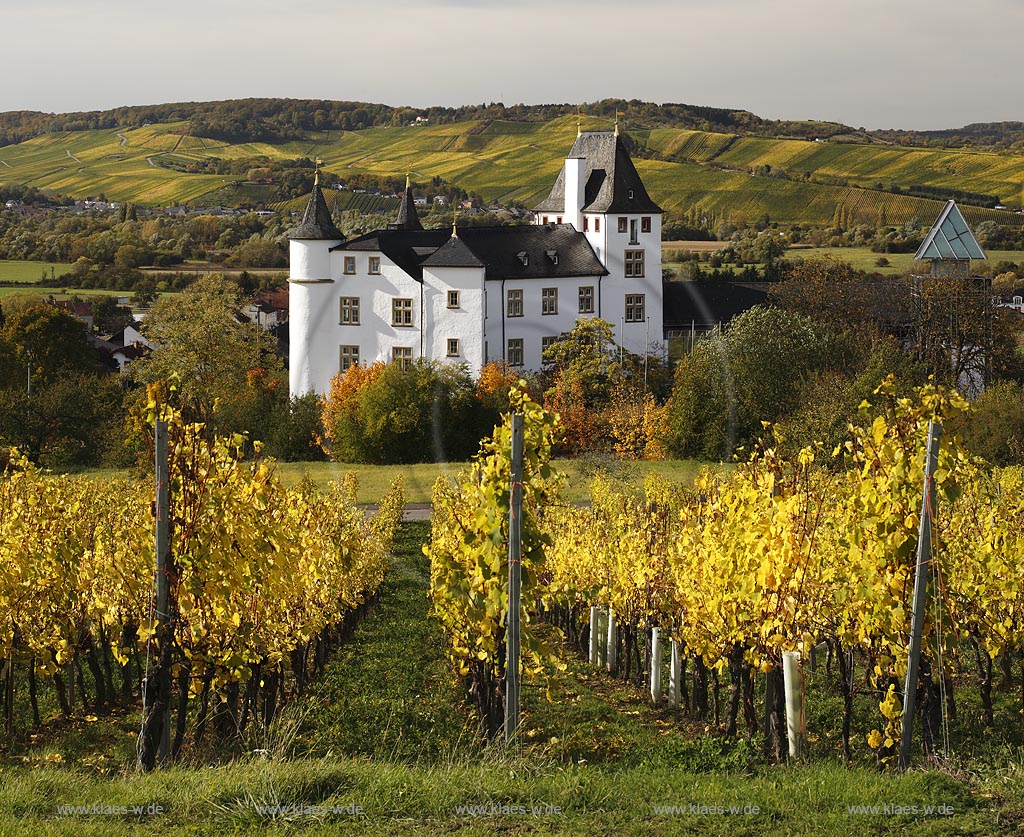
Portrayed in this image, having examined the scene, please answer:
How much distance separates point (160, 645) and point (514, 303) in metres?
51.5

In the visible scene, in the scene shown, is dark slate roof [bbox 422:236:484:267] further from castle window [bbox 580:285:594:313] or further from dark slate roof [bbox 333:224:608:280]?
castle window [bbox 580:285:594:313]

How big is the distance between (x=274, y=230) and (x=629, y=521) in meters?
120

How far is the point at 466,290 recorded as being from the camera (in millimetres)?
61062

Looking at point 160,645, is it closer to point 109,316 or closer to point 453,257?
point 453,257

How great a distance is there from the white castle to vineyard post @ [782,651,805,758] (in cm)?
4708

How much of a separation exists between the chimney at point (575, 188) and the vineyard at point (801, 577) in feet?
166

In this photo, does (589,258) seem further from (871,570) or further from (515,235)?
(871,570)

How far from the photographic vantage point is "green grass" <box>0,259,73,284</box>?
390 feet

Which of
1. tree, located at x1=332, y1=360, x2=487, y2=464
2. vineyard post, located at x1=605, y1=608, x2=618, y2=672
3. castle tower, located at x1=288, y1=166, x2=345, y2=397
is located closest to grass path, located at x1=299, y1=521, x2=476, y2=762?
vineyard post, located at x1=605, y1=608, x2=618, y2=672

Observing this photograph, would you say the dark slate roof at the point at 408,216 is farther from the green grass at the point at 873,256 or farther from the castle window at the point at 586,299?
the green grass at the point at 873,256

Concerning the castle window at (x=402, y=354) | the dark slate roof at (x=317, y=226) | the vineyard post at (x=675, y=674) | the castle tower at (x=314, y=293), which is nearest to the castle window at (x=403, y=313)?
the castle window at (x=402, y=354)

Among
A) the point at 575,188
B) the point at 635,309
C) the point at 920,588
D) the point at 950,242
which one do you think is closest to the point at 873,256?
the point at 950,242

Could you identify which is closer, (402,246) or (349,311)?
(349,311)

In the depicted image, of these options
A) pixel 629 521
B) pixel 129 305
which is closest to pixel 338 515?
pixel 629 521
